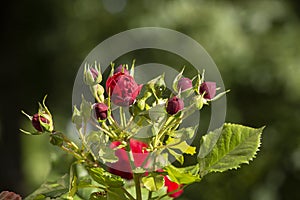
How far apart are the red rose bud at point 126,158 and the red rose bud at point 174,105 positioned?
0.07 meters

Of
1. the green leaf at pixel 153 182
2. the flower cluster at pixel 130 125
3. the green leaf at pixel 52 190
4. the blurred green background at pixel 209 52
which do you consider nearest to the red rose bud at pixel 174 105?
the flower cluster at pixel 130 125

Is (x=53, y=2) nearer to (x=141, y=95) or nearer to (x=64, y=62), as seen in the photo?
(x=64, y=62)

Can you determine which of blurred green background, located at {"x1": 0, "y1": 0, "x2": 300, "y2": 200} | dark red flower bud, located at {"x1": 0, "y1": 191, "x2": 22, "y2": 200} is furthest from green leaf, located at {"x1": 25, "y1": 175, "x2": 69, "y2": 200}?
blurred green background, located at {"x1": 0, "y1": 0, "x2": 300, "y2": 200}

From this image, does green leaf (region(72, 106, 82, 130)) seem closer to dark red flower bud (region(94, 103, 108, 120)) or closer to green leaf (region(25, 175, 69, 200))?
dark red flower bud (region(94, 103, 108, 120))

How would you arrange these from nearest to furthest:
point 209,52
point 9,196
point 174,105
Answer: point 174,105 < point 9,196 < point 209,52

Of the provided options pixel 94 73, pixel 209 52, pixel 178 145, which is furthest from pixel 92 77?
pixel 209 52

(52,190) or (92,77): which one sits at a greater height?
(92,77)

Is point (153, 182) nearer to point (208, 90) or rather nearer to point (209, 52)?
point (208, 90)

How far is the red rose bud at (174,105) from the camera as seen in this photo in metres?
0.69

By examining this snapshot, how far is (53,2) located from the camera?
5402 millimetres

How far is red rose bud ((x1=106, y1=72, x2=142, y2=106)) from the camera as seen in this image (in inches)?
28.0

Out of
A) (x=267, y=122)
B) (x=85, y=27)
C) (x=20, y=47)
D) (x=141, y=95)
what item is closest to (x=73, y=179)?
(x=141, y=95)

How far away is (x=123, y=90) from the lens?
710mm

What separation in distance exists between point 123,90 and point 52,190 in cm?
21
